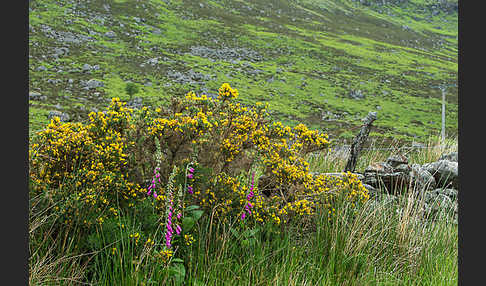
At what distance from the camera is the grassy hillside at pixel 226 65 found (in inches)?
806

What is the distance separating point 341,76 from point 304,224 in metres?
31.9

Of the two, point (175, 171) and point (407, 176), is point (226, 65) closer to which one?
point (407, 176)

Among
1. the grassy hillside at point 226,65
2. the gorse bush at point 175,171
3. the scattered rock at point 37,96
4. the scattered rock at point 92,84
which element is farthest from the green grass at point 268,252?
the scattered rock at point 92,84

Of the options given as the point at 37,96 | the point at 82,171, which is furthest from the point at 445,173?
the point at 37,96

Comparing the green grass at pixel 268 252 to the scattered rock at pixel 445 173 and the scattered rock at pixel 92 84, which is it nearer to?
the scattered rock at pixel 445 173

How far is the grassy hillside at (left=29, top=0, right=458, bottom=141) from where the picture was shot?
20.5 m

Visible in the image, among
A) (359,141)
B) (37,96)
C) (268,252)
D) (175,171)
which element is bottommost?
(37,96)

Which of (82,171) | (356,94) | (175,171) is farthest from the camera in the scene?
A: (356,94)

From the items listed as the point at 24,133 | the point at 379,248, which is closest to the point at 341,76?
the point at 379,248

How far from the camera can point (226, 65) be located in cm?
2944

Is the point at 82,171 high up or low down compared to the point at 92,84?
up

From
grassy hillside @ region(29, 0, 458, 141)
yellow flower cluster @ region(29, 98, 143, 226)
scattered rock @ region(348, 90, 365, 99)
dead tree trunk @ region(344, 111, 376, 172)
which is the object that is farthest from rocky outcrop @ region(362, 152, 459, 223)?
scattered rock @ region(348, 90, 365, 99)

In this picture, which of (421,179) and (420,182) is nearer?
(420,182)

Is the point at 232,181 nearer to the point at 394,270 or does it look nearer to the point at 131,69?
the point at 394,270
